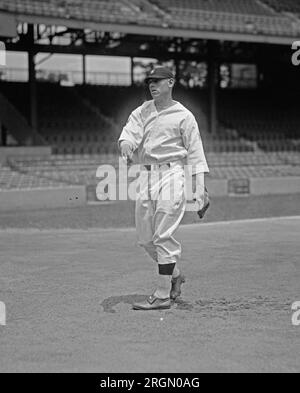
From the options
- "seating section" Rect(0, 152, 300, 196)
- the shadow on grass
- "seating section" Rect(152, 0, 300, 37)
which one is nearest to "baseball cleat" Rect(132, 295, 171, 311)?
the shadow on grass

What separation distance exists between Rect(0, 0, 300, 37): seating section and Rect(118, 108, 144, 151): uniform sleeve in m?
13.6

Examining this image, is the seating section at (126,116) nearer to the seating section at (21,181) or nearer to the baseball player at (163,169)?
the seating section at (21,181)

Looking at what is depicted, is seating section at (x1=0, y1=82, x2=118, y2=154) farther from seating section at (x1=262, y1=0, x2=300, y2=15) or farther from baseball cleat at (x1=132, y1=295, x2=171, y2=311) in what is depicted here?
baseball cleat at (x1=132, y1=295, x2=171, y2=311)

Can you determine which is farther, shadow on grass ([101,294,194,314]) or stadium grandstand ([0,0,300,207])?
stadium grandstand ([0,0,300,207])

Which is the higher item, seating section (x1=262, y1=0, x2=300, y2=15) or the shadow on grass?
seating section (x1=262, y1=0, x2=300, y2=15)

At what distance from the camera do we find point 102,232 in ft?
36.1

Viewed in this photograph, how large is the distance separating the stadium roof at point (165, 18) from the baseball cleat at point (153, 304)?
46.9 ft

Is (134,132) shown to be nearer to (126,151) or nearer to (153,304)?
(126,151)

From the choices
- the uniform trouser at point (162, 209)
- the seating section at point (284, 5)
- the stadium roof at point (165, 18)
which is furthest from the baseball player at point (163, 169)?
the seating section at point (284, 5)

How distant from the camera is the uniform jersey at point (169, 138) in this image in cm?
532

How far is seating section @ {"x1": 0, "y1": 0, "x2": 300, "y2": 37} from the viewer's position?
19438 millimetres

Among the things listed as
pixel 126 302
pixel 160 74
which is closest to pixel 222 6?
pixel 160 74

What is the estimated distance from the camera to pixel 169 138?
210 inches

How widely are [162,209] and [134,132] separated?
0.71 m
